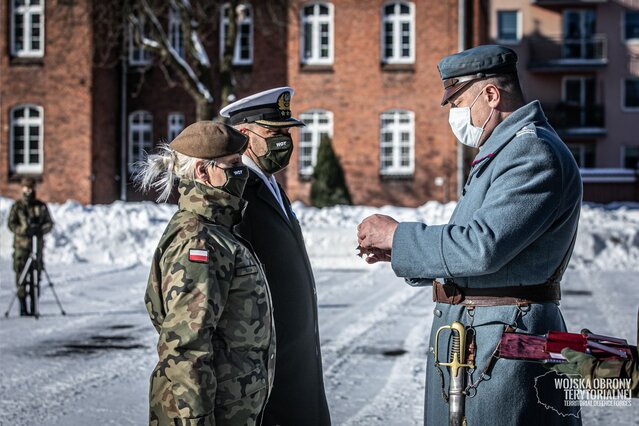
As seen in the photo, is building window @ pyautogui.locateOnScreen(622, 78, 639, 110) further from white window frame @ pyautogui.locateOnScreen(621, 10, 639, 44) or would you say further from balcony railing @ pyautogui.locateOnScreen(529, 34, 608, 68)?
white window frame @ pyautogui.locateOnScreen(621, 10, 639, 44)

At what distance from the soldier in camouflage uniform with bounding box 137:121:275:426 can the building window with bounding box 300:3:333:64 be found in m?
29.7

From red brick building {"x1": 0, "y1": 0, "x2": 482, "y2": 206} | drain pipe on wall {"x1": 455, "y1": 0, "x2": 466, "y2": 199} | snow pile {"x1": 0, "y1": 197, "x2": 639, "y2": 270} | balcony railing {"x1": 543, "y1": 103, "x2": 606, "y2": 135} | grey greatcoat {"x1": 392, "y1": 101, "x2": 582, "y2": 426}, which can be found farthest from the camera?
balcony railing {"x1": 543, "y1": 103, "x2": 606, "y2": 135}

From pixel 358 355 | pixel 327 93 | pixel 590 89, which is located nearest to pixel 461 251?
pixel 358 355

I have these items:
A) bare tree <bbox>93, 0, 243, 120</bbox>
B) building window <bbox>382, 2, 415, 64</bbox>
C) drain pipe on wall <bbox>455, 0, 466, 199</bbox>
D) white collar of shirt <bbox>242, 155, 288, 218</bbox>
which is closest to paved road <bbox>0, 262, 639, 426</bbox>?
white collar of shirt <bbox>242, 155, 288, 218</bbox>

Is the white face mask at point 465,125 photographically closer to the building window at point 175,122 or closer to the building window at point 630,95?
the building window at point 175,122

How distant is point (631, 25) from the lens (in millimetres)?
49844

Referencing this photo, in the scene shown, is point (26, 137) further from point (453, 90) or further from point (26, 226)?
point (453, 90)

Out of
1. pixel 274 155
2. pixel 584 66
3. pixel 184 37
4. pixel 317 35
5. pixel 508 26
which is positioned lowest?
pixel 274 155

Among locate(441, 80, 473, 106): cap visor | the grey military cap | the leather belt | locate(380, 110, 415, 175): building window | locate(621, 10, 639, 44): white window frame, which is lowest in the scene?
the leather belt

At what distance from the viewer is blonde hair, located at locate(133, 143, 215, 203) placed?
3.93m

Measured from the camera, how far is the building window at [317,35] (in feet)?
109

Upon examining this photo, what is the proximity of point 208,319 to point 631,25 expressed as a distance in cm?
5030

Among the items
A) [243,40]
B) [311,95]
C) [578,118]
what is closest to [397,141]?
[311,95]

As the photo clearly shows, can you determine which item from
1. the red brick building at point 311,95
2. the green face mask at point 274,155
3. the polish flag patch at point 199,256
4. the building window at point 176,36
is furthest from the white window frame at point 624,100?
the polish flag patch at point 199,256
